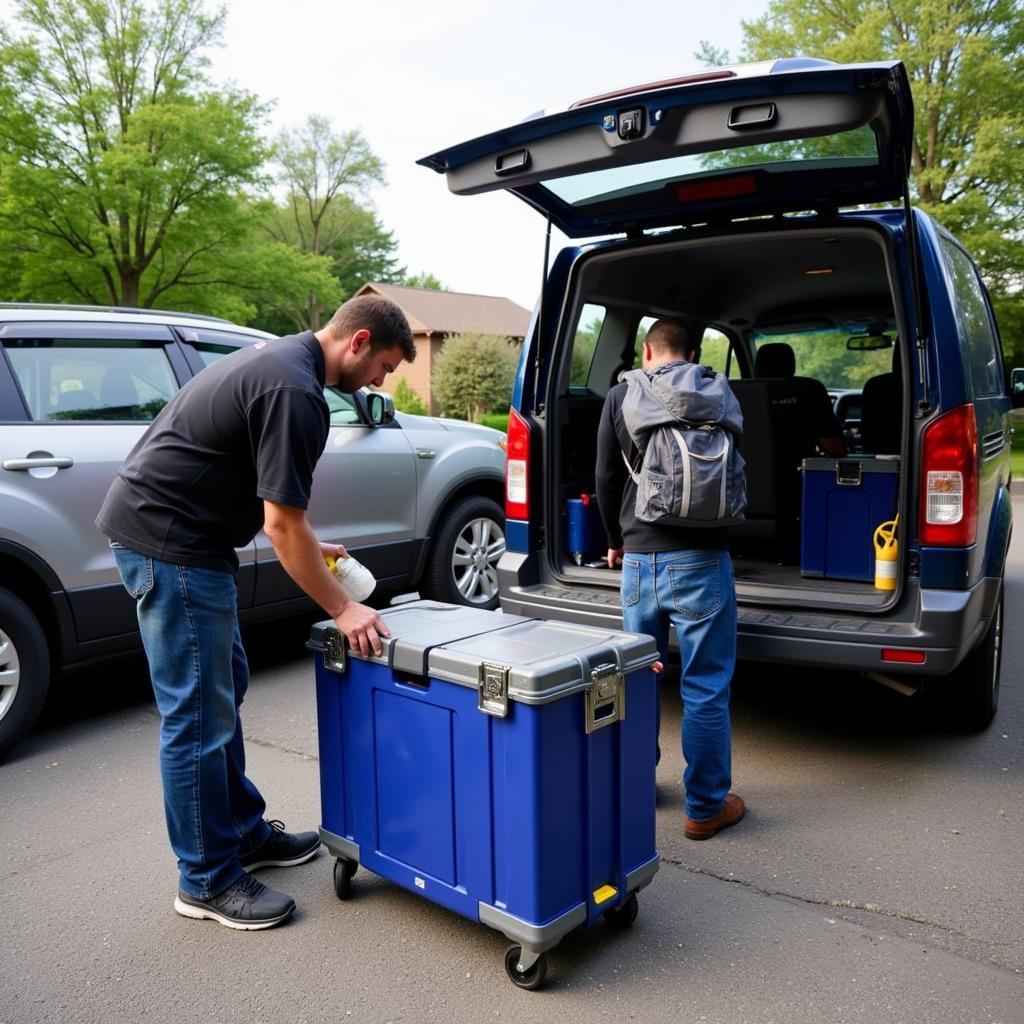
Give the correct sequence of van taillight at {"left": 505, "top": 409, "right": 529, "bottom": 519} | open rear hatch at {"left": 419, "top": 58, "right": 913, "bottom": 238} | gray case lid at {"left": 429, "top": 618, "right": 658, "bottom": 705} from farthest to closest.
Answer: van taillight at {"left": 505, "top": 409, "right": 529, "bottom": 519} < open rear hatch at {"left": 419, "top": 58, "right": 913, "bottom": 238} < gray case lid at {"left": 429, "top": 618, "right": 658, "bottom": 705}

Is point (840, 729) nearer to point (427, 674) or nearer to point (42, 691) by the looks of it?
point (427, 674)

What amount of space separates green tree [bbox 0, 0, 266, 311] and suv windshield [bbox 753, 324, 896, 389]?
53.7 feet

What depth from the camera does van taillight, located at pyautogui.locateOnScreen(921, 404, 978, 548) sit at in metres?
3.44

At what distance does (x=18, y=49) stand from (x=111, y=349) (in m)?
18.8

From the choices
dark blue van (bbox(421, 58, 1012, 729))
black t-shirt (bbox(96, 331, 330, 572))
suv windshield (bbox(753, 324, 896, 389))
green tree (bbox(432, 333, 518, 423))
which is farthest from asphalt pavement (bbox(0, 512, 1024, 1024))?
green tree (bbox(432, 333, 518, 423))

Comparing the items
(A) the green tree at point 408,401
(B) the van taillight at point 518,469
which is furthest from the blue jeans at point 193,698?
(A) the green tree at point 408,401

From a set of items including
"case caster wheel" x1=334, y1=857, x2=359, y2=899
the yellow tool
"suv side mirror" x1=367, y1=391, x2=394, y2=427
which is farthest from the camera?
"suv side mirror" x1=367, y1=391, x2=394, y2=427

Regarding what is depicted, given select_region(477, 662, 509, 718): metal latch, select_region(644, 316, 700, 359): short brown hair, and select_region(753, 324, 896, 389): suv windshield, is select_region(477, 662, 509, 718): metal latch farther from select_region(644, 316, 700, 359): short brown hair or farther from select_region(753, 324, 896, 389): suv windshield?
select_region(753, 324, 896, 389): suv windshield

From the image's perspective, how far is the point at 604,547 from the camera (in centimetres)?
470

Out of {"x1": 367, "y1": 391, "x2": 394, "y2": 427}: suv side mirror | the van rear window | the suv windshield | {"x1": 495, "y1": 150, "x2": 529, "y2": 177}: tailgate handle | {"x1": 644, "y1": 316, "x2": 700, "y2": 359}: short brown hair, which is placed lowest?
{"x1": 367, "y1": 391, "x2": 394, "y2": 427}: suv side mirror

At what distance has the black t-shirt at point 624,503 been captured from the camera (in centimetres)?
323

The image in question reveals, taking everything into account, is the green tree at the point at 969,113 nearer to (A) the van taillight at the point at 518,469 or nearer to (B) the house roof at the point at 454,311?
(A) the van taillight at the point at 518,469

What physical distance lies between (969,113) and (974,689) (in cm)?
2151

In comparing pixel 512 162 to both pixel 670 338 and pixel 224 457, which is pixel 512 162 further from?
pixel 224 457
